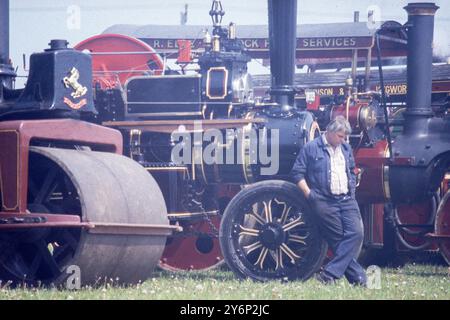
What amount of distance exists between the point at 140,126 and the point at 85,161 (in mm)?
1602

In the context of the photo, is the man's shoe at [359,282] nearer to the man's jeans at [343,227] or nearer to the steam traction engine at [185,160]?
the man's jeans at [343,227]

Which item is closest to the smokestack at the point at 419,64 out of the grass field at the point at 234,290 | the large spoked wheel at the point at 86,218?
the grass field at the point at 234,290

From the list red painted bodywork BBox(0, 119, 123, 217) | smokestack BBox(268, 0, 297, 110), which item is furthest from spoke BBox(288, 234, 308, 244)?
red painted bodywork BBox(0, 119, 123, 217)

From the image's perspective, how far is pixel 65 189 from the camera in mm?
6488

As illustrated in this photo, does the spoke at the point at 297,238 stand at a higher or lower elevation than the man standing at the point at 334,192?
lower

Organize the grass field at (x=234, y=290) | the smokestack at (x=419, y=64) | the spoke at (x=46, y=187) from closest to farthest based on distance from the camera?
the grass field at (x=234, y=290)
the spoke at (x=46, y=187)
the smokestack at (x=419, y=64)

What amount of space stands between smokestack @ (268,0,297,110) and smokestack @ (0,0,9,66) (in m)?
2.13

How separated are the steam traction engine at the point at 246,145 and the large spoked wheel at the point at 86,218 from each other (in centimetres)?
104

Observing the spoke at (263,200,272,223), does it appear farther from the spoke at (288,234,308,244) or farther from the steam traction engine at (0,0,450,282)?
the spoke at (288,234,308,244)

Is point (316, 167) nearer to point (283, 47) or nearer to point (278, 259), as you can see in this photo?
point (278, 259)

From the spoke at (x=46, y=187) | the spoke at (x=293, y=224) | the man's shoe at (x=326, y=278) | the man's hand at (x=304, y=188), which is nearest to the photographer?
the spoke at (x=46, y=187)

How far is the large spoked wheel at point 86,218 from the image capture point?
5762 millimetres

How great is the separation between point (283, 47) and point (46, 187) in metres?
2.37

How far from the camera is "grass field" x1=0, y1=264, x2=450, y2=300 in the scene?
18.4ft
